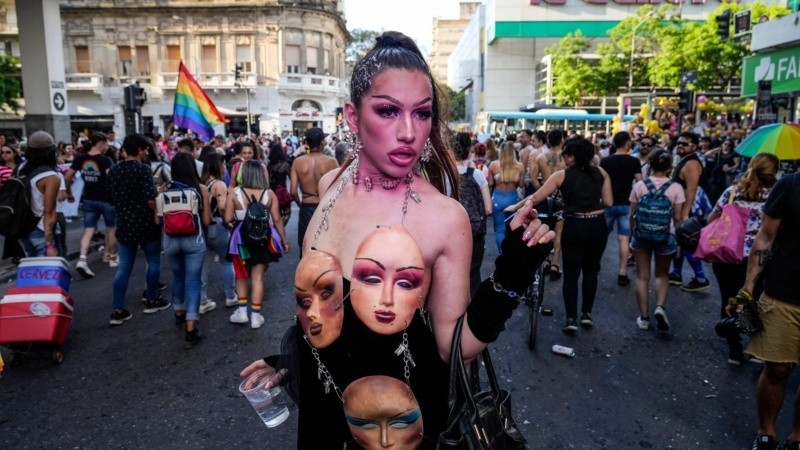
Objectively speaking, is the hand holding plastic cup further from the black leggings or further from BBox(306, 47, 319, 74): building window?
BBox(306, 47, 319, 74): building window

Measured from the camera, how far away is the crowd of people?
5.20 ft

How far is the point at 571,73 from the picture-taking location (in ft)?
121

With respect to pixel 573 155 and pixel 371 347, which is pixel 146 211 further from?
pixel 371 347

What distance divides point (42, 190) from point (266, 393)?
4997 millimetres

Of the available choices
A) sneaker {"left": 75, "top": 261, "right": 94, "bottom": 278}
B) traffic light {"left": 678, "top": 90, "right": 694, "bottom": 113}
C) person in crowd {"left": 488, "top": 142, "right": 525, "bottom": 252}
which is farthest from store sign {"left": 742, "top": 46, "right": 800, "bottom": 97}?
sneaker {"left": 75, "top": 261, "right": 94, "bottom": 278}

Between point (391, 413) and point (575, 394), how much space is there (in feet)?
10.4

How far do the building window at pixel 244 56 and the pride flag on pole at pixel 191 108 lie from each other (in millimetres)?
33141

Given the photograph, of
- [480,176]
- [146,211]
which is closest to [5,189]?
[146,211]

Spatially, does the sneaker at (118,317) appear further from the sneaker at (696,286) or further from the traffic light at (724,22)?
the traffic light at (724,22)

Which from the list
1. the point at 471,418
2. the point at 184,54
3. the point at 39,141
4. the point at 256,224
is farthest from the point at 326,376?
the point at 184,54

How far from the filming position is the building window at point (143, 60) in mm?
40562

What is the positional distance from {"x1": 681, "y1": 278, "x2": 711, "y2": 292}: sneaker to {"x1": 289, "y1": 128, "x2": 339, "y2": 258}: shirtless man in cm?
479

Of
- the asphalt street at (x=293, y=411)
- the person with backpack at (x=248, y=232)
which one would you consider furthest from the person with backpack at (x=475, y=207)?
the person with backpack at (x=248, y=232)

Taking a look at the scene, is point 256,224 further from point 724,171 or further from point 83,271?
point 724,171
